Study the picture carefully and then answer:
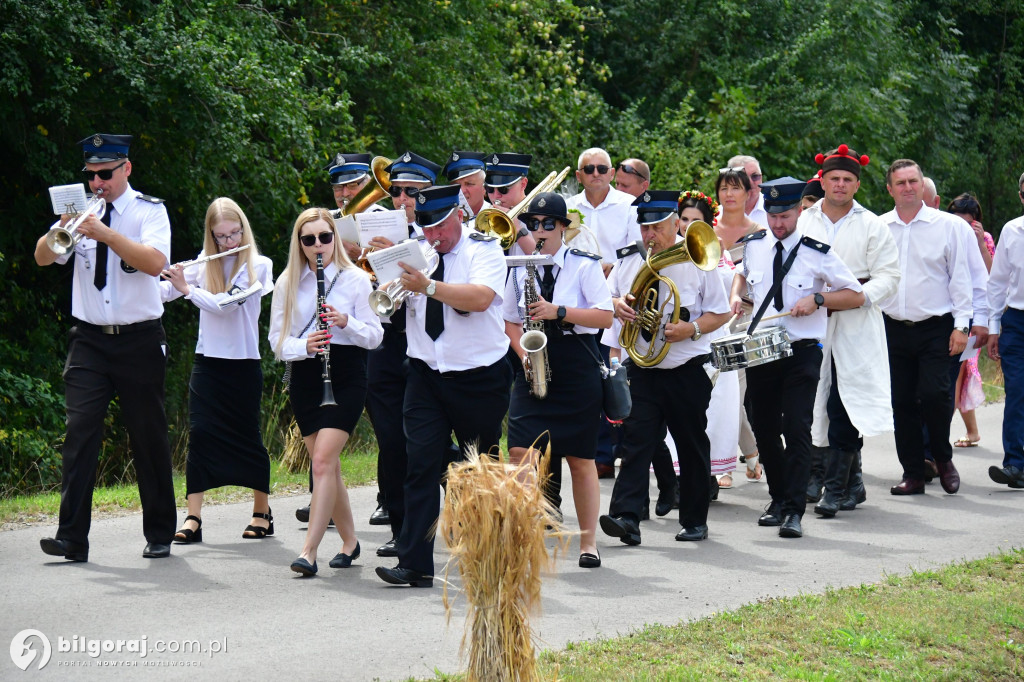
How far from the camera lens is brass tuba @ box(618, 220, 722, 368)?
7.90m

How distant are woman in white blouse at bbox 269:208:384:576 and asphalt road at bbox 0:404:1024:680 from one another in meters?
0.75

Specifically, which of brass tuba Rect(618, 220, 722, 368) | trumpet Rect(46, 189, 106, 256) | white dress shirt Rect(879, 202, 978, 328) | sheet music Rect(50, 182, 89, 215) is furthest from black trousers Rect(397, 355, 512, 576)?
white dress shirt Rect(879, 202, 978, 328)

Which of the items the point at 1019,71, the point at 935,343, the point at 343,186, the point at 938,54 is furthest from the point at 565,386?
the point at 1019,71

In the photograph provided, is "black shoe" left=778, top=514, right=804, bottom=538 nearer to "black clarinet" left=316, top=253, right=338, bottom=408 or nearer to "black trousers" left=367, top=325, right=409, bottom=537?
"black trousers" left=367, top=325, right=409, bottom=537

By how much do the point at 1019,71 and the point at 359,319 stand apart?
71.8 feet

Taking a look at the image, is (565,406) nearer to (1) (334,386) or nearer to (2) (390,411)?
(2) (390,411)

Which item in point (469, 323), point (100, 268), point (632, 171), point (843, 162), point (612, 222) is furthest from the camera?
point (632, 171)

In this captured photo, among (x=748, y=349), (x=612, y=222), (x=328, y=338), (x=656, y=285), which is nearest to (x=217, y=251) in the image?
(x=328, y=338)

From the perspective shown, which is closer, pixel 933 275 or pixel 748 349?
pixel 748 349

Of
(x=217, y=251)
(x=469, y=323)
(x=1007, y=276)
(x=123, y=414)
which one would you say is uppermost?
(x=1007, y=276)

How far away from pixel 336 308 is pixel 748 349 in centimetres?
264

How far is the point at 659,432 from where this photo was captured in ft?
26.9

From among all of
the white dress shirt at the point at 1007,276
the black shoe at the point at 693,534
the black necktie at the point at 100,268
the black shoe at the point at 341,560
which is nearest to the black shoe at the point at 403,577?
the black shoe at the point at 341,560

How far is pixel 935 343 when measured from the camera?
381 inches
